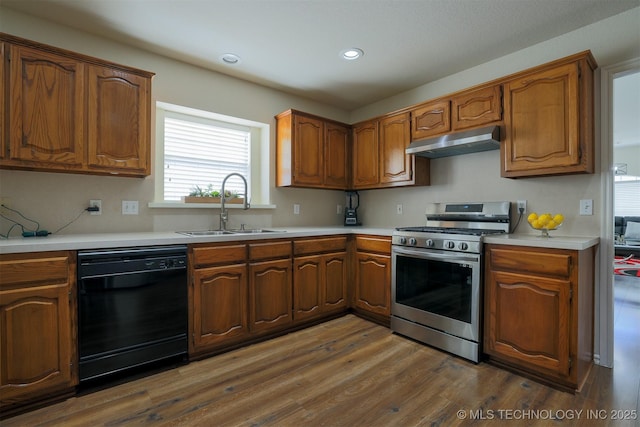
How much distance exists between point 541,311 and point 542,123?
1321mm

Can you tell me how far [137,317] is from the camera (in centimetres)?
200

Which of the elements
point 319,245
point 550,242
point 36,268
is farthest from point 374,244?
point 36,268

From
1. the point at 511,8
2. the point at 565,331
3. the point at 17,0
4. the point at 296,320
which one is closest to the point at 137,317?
the point at 296,320

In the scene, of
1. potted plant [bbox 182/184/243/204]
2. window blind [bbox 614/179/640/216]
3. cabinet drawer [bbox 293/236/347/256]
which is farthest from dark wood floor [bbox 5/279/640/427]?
window blind [bbox 614/179/640/216]

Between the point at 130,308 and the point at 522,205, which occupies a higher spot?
the point at 522,205

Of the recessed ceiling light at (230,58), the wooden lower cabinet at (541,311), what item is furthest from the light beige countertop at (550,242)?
the recessed ceiling light at (230,58)

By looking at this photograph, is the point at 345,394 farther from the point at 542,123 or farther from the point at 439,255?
the point at 542,123

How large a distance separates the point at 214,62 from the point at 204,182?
3.72 ft

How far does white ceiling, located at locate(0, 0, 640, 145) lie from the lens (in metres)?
2.07

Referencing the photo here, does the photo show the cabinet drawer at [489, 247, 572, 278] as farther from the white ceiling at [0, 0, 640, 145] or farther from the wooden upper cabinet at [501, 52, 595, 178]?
the white ceiling at [0, 0, 640, 145]

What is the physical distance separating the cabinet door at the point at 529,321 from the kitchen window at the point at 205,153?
237 centimetres

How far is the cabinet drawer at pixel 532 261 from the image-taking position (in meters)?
1.88

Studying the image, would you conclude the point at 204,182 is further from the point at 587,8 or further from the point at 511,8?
the point at 587,8

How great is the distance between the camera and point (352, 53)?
2701mm
